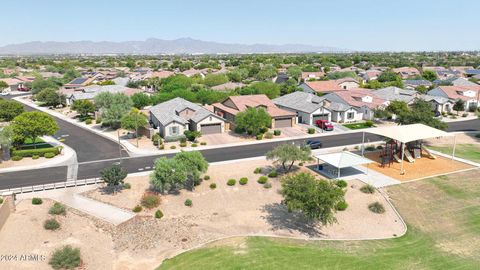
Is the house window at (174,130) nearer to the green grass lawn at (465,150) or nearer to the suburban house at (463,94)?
the green grass lawn at (465,150)

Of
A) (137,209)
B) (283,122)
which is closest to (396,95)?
(283,122)

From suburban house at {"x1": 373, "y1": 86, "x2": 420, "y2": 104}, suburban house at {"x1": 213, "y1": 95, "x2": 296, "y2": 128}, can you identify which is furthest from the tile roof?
suburban house at {"x1": 373, "y1": 86, "x2": 420, "y2": 104}

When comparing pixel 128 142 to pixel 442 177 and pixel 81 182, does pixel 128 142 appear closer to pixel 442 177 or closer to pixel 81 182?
pixel 81 182

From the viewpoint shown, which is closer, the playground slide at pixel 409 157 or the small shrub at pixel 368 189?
the small shrub at pixel 368 189

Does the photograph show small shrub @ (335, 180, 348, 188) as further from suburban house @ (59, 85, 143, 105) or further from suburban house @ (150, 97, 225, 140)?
suburban house @ (59, 85, 143, 105)

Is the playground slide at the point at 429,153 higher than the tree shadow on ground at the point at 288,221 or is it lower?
higher

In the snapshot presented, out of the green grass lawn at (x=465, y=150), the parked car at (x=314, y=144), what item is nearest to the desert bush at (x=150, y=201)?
the parked car at (x=314, y=144)

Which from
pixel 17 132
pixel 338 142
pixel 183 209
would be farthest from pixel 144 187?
pixel 338 142
